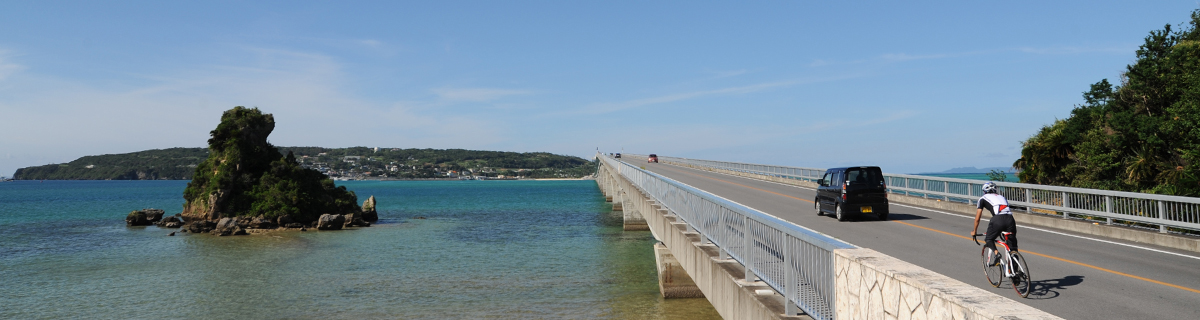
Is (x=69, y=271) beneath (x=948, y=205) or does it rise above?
beneath

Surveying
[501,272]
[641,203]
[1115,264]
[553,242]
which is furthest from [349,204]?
[1115,264]

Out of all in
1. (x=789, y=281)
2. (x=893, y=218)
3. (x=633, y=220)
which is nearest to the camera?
(x=789, y=281)

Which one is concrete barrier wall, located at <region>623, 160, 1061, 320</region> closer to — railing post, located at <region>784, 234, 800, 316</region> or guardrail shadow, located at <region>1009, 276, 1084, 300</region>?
railing post, located at <region>784, 234, 800, 316</region>

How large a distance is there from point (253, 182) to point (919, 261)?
2000 inches

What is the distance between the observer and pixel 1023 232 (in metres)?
15.1

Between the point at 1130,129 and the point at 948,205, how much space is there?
1027 centimetres

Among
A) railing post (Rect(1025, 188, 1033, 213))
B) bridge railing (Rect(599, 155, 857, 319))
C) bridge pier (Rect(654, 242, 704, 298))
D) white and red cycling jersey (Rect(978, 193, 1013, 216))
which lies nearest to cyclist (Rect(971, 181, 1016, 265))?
white and red cycling jersey (Rect(978, 193, 1013, 216))

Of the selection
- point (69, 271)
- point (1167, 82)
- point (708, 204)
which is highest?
point (1167, 82)

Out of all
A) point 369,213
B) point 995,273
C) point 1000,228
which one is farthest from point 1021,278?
point 369,213

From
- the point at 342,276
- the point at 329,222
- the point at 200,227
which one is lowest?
the point at 342,276

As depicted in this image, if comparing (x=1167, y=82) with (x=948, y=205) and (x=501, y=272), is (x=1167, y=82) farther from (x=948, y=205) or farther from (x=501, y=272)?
(x=501, y=272)

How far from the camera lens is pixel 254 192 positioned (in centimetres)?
5050

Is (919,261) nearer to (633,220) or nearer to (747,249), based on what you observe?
(747,249)

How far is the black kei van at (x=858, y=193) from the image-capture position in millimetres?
17500
